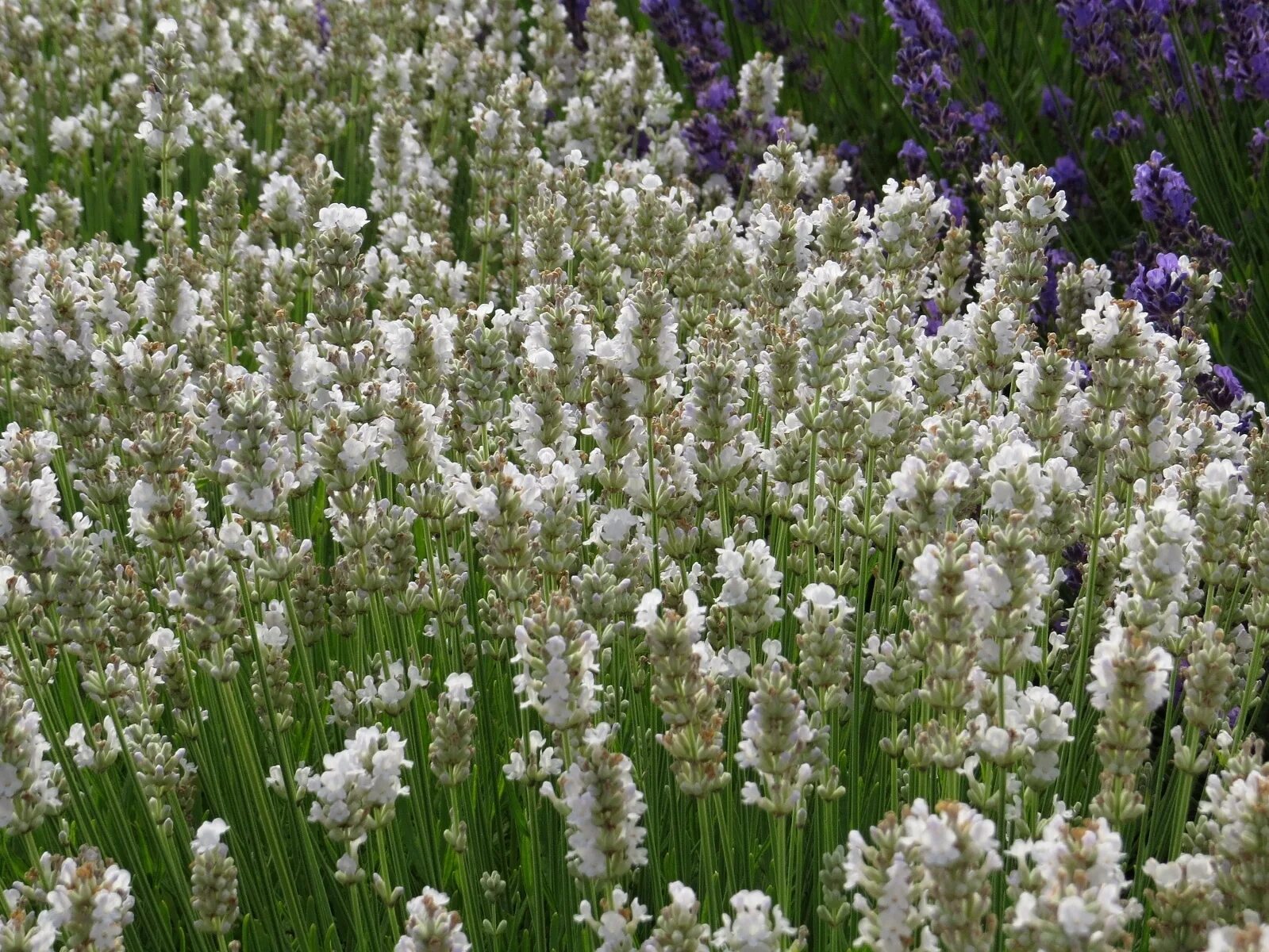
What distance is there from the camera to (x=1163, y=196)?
11.7 feet

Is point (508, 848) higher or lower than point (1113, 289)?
lower

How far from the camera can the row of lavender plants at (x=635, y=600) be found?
1.68 m

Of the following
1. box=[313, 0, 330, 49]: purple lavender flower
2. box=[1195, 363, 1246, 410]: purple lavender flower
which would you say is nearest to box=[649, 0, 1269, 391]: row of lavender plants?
box=[1195, 363, 1246, 410]: purple lavender flower

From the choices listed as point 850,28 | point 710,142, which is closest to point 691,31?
point 850,28

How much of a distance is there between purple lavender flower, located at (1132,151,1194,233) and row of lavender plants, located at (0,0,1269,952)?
27 millimetres

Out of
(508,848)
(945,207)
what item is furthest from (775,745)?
(945,207)

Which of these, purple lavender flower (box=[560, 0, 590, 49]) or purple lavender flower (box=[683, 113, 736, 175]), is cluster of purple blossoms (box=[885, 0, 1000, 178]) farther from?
purple lavender flower (box=[560, 0, 590, 49])

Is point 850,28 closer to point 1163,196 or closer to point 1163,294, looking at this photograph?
point 1163,196

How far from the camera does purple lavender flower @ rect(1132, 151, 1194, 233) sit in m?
3.54

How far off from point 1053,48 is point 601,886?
16.1ft

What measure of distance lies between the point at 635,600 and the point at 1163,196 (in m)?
2.05

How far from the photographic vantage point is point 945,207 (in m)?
3.15

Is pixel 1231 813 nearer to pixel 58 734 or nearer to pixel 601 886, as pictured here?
pixel 601 886

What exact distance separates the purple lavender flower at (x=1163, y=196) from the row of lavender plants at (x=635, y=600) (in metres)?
0.03
